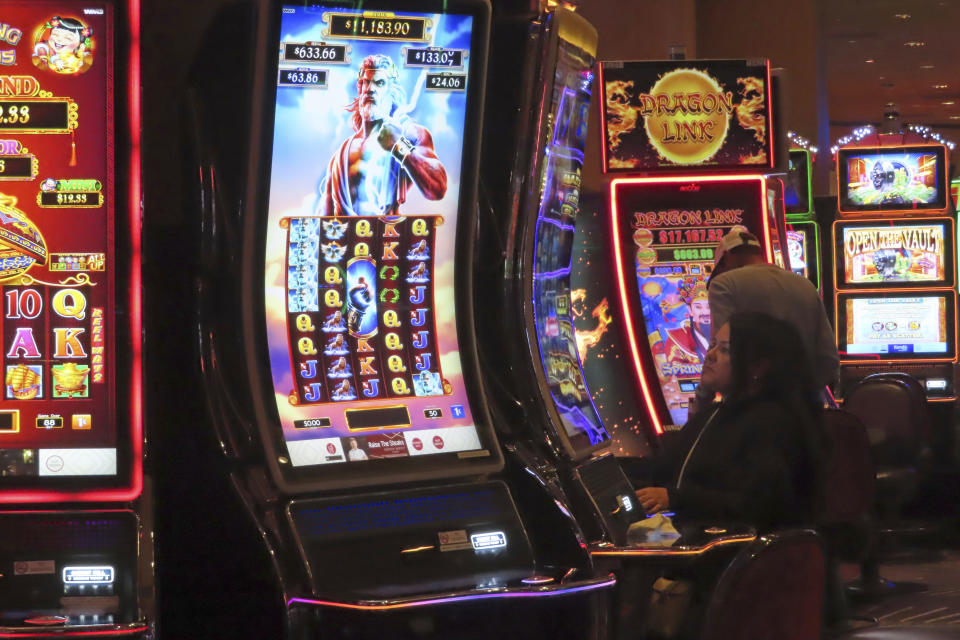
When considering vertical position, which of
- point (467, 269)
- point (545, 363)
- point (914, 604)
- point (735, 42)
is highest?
point (735, 42)

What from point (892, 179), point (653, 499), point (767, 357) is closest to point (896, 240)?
point (892, 179)

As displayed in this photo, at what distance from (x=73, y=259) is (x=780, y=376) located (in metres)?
1.49

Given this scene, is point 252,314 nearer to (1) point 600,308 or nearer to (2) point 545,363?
(2) point 545,363

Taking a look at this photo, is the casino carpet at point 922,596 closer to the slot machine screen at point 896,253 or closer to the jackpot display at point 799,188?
the slot machine screen at point 896,253

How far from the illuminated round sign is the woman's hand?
2.45m

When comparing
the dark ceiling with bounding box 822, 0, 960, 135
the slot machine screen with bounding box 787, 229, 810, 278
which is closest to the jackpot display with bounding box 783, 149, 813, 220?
the slot machine screen with bounding box 787, 229, 810, 278

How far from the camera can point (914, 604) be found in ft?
16.7

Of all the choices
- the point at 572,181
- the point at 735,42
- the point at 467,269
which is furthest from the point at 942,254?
the point at 467,269

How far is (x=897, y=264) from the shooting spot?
8086 millimetres

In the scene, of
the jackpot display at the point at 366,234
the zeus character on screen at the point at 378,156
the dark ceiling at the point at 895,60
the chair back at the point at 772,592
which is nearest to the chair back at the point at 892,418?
the jackpot display at the point at 366,234

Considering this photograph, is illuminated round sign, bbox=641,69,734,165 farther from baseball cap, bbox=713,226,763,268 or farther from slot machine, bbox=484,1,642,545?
slot machine, bbox=484,1,642,545

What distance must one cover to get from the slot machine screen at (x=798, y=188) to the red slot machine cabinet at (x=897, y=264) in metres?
0.24

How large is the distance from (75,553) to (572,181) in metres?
1.61

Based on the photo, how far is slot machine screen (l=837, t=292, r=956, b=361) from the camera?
805 centimetres
